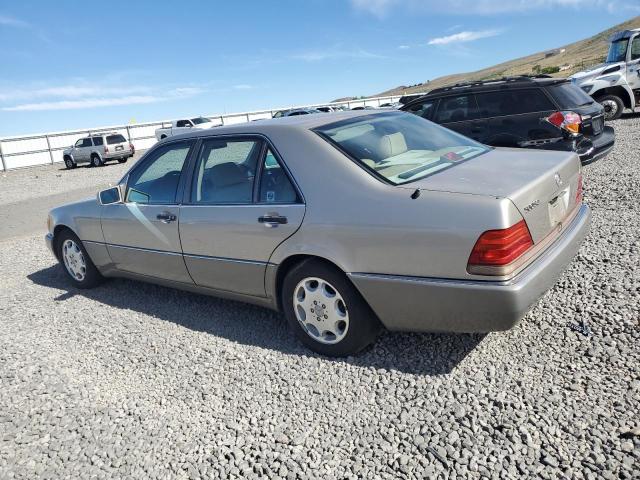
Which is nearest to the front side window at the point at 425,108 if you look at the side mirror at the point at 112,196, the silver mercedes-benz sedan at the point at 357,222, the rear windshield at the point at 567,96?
the rear windshield at the point at 567,96

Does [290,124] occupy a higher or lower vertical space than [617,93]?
higher

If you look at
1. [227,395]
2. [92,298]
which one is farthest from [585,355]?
[92,298]

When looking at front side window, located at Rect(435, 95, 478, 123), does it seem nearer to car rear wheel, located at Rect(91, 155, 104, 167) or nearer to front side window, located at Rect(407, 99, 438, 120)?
front side window, located at Rect(407, 99, 438, 120)

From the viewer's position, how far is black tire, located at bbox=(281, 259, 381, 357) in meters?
3.09

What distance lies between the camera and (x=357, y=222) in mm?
2930

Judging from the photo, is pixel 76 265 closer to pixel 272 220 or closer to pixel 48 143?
pixel 272 220

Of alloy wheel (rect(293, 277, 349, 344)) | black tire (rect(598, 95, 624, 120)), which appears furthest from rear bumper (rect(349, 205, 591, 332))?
black tire (rect(598, 95, 624, 120))

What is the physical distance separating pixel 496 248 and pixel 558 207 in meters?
0.88

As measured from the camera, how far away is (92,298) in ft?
16.9

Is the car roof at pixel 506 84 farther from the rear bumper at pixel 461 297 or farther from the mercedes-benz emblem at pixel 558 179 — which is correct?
the rear bumper at pixel 461 297

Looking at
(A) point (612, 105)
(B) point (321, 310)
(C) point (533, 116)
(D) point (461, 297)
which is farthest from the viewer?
(A) point (612, 105)

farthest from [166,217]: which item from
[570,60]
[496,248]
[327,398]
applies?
[570,60]

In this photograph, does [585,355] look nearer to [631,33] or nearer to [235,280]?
[235,280]

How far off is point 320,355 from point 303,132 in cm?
157
